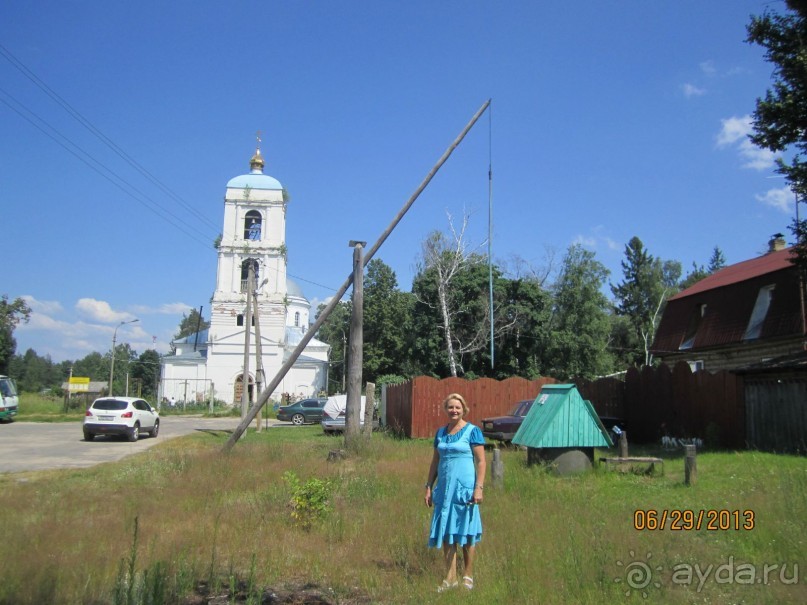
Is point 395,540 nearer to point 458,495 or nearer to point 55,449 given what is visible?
point 458,495

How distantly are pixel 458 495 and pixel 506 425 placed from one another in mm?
13222

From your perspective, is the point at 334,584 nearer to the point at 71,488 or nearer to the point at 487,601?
the point at 487,601

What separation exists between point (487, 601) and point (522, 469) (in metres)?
7.00

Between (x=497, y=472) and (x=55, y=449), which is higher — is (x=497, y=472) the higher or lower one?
the higher one

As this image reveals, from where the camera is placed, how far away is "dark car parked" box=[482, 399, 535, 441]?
731 inches

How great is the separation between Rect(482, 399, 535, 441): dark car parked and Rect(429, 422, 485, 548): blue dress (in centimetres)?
1265

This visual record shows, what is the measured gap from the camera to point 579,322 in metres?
45.0

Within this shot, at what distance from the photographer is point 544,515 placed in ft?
26.2

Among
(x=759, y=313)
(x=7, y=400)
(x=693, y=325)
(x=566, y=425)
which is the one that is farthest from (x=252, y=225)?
(x=566, y=425)

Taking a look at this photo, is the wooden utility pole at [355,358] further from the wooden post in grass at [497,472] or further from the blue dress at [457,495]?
the blue dress at [457,495]

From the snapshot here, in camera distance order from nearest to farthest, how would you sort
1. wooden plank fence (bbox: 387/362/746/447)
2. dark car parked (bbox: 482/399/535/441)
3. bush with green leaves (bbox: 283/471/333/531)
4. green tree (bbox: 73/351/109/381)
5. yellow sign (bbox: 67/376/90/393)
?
bush with green leaves (bbox: 283/471/333/531), wooden plank fence (bbox: 387/362/746/447), dark car parked (bbox: 482/399/535/441), yellow sign (bbox: 67/376/90/393), green tree (bbox: 73/351/109/381)

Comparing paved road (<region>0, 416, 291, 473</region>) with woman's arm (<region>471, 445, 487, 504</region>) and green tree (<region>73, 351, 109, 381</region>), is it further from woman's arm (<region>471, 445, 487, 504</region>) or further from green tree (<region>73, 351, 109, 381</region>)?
green tree (<region>73, 351, 109, 381</region>)
